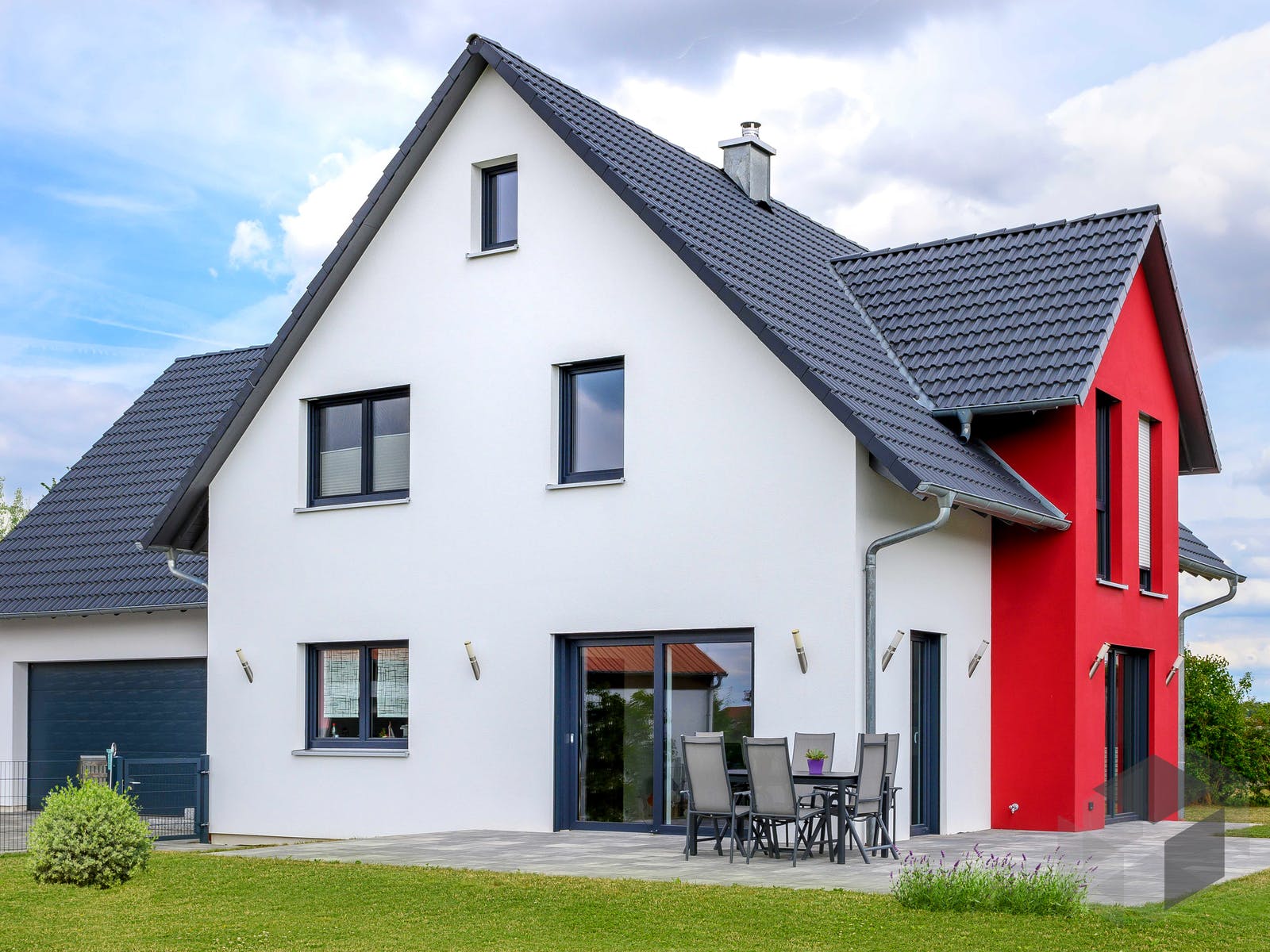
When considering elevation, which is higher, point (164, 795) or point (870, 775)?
point (870, 775)

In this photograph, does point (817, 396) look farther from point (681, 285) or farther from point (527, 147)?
point (527, 147)

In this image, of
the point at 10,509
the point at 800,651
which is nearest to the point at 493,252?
the point at 800,651

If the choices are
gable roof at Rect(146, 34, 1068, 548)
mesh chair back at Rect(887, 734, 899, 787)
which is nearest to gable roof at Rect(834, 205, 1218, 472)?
gable roof at Rect(146, 34, 1068, 548)

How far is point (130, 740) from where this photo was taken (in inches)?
810

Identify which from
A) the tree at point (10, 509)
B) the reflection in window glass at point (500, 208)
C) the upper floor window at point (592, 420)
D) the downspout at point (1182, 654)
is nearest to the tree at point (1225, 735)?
the downspout at point (1182, 654)

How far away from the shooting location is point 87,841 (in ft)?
38.9

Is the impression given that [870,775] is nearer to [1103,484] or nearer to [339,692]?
[1103,484]

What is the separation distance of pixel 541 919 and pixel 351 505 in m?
8.22

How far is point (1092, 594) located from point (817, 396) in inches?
178

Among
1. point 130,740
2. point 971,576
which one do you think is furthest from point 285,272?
point 971,576

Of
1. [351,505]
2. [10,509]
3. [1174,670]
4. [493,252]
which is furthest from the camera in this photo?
[10,509]

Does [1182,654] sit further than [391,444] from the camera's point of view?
Yes

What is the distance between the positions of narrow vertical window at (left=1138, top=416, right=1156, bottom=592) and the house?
0.08 metres

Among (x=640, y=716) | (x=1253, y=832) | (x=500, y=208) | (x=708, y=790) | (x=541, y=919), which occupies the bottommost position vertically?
(x=1253, y=832)
